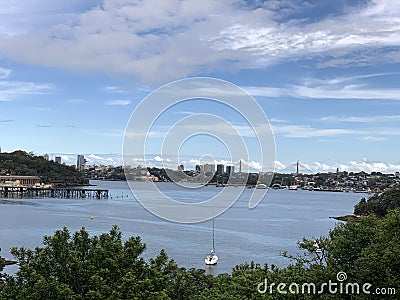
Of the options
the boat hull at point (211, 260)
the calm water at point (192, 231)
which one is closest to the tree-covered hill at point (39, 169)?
the calm water at point (192, 231)

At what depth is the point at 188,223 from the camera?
46.0 m

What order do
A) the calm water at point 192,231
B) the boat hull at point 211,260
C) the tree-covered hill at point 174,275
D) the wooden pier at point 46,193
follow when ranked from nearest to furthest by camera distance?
the tree-covered hill at point 174,275 → the boat hull at point 211,260 → the calm water at point 192,231 → the wooden pier at point 46,193

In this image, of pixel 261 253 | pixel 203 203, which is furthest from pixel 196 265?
pixel 203 203

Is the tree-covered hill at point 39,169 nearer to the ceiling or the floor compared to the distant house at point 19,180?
nearer to the ceiling

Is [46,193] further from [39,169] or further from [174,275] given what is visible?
[174,275]

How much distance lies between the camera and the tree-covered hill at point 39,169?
107562 mm

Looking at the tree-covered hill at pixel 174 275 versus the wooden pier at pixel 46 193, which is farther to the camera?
the wooden pier at pixel 46 193

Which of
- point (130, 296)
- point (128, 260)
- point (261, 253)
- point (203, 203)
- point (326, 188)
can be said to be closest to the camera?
point (130, 296)

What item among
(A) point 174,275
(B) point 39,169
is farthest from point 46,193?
(A) point 174,275

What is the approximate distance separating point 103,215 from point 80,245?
44011 millimetres

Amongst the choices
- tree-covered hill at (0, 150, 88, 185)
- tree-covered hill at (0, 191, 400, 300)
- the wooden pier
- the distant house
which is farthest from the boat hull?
tree-covered hill at (0, 150, 88, 185)

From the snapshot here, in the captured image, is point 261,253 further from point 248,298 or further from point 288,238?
point 248,298

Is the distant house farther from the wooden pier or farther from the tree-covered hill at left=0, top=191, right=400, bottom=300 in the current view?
the tree-covered hill at left=0, top=191, right=400, bottom=300

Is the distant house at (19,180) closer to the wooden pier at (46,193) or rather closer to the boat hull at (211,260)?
the wooden pier at (46,193)
